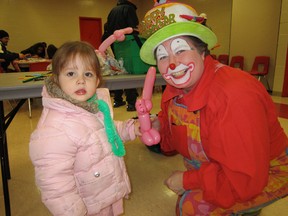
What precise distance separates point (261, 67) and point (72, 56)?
16.6 ft

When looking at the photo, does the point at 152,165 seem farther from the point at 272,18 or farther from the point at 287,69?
the point at 272,18

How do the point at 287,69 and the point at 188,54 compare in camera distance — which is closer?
the point at 188,54

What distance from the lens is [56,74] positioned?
3.09ft

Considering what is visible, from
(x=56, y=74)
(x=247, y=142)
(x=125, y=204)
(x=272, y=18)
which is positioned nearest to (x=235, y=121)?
(x=247, y=142)

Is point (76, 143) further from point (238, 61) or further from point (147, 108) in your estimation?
point (238, 61)

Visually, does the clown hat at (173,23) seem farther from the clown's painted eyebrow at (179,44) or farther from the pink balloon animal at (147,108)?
the pink balloon animal at (147,108)

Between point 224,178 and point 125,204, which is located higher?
point 224,178

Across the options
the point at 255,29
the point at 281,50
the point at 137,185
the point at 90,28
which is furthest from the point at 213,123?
the point at 90,28

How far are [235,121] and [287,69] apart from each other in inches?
181

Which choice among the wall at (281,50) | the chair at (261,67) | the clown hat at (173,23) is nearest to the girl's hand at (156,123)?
the clown hat at (173,23)

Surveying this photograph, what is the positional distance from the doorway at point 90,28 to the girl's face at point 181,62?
7.37 metres

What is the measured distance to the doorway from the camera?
7961 mm

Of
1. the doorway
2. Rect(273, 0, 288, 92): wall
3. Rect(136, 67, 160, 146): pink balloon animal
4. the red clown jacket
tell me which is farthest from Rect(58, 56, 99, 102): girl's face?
the doorway

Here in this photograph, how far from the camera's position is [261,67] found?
5.16 m
